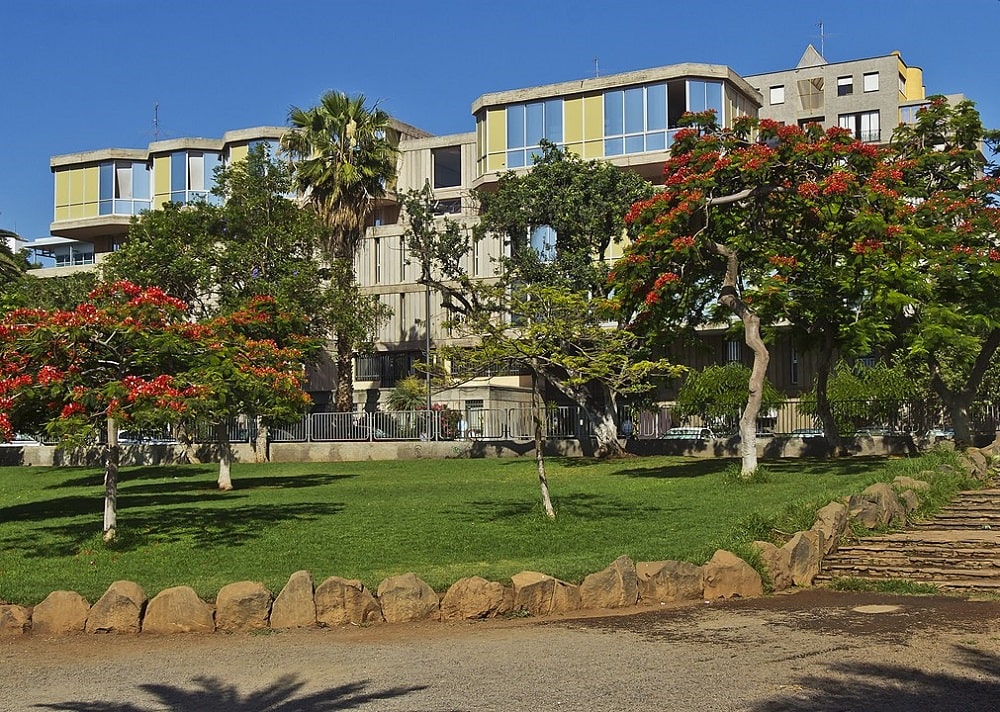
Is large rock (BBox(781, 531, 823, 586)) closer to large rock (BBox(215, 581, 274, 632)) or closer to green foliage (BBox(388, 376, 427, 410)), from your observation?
large rock (BBox(215, 581, 274, 632))

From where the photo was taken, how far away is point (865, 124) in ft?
216

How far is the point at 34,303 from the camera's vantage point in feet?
156

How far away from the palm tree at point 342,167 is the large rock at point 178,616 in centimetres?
3348

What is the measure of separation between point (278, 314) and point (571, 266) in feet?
35.6

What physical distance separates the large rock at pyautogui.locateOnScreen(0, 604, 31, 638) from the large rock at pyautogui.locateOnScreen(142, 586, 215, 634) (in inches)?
46.4

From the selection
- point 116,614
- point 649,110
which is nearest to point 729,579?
point 116,614

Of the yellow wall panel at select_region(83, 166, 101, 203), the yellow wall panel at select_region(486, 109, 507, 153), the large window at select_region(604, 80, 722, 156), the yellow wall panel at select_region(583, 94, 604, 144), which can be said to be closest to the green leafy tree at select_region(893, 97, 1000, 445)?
the large window at select_region(604, 80, 722, 156)

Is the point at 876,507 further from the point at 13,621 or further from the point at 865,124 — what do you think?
the point at 865,124

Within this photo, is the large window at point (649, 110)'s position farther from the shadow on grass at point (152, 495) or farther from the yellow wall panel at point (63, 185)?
the yellow wall panel at point (63, 185)

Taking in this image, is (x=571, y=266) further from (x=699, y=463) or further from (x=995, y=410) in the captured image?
(x=995, y=410)

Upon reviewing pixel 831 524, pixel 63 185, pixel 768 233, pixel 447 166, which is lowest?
pixel 831 524

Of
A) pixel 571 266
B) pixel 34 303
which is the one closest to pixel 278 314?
pixel 571 266

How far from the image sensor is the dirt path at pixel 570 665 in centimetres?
850

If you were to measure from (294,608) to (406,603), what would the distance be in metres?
1.08
